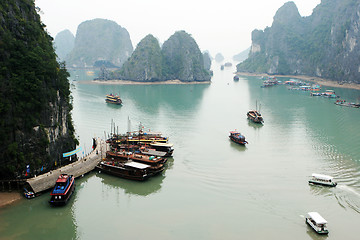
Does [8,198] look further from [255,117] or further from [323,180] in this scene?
[255,117]

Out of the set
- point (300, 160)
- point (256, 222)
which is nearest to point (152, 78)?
point (300, 160)

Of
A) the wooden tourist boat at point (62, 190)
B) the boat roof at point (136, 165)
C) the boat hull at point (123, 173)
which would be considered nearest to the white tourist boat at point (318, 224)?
the boat hull at point (123, 173)

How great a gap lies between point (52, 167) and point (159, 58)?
15140cm

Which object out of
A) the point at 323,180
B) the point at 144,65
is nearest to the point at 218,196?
the point at 323,180

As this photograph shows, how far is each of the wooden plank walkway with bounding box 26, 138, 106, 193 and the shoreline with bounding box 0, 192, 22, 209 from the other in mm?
1634

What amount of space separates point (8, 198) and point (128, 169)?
1251cm

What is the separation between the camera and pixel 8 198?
2897cm

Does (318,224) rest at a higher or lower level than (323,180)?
lower

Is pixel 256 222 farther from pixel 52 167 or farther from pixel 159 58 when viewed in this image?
pixel 159 58

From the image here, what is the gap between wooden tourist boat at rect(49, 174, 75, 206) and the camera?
2848cm

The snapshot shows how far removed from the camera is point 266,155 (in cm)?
4525

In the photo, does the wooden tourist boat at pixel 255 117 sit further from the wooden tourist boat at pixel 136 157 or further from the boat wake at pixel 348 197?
the wooden tourist boat at pixel 136 157

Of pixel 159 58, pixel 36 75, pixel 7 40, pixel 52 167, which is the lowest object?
pixel 52 167

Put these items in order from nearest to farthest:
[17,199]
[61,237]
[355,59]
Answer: [61,237] → [17,199] → [355,59]
